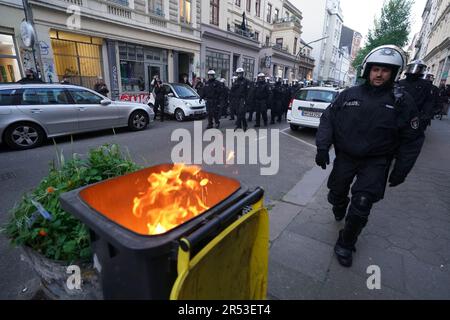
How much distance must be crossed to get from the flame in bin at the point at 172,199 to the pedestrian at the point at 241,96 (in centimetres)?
737

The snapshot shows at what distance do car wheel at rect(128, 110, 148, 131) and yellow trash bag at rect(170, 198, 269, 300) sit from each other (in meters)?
7.74

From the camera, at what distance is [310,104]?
8227 millimetres

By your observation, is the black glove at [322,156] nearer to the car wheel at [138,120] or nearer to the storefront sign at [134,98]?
the car wheel at [138,120]

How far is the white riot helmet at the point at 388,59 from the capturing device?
2231mm

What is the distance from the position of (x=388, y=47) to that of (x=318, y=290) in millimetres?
2255

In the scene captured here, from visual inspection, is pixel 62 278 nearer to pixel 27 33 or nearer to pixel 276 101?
pixel 276 101

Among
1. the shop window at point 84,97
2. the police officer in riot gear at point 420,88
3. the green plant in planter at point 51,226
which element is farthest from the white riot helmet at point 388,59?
the shop window at point 84,97

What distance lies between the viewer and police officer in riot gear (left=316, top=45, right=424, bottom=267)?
2.21m

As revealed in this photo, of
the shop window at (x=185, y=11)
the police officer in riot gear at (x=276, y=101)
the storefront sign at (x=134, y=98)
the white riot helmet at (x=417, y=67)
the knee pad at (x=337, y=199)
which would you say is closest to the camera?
the knee pad at (x=337, y=199)

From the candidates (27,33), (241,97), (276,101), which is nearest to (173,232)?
(241,97)

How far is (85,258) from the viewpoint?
1.62 m

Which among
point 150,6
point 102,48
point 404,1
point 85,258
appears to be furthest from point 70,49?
point 404,1

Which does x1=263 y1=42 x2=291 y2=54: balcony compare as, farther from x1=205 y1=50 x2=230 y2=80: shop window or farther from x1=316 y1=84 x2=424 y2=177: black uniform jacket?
x1=316 y1=84 x2=424 y2=177: black uniform jacket

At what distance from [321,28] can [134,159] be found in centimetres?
5039
